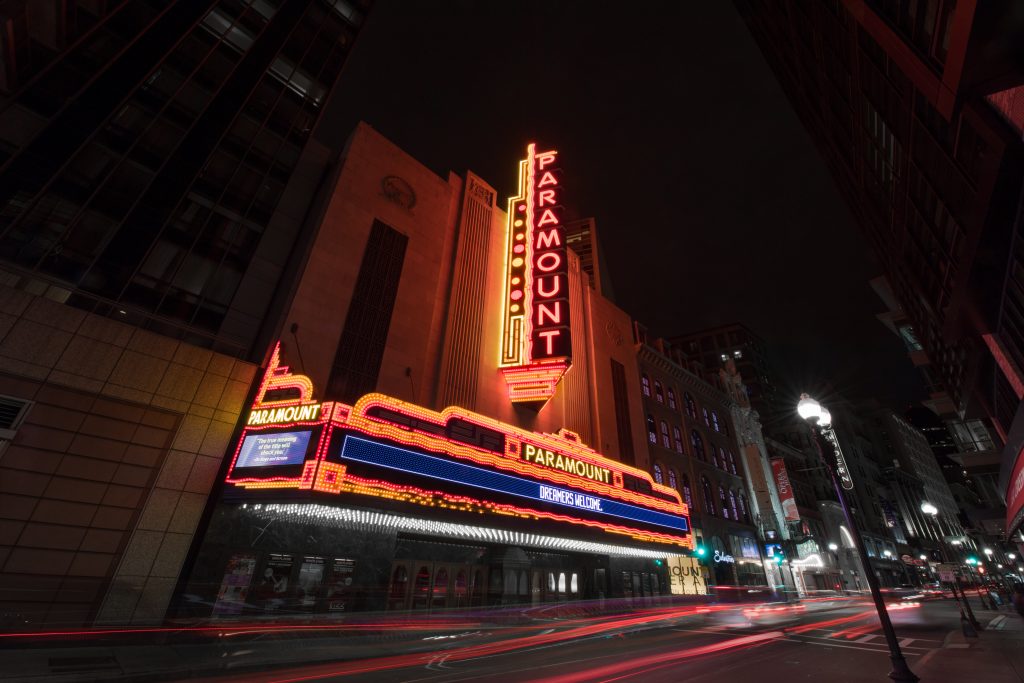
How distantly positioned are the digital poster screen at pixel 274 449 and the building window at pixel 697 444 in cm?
3481

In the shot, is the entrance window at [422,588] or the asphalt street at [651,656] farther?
the entrance window at [422,588]

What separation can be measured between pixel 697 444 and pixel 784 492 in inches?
453

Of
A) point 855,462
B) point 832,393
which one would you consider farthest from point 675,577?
point 832,393

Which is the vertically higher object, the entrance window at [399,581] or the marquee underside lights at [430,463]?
the marquee underside lights at [430,463]

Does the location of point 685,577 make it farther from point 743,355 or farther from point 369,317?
point 743,355

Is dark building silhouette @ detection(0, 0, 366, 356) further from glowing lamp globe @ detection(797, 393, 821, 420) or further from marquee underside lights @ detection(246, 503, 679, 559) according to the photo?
glowing lamp globe @ detection(797, 393, 821, 420)

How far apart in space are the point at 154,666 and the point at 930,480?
117112 millimetres

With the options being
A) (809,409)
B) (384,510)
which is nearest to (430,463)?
(384,510)

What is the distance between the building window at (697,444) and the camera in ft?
130

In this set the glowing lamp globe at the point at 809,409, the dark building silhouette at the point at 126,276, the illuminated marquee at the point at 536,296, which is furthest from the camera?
the illuminated marquee at the point at 536,296

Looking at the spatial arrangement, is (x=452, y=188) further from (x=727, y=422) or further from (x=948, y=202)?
(x=727, y=422)

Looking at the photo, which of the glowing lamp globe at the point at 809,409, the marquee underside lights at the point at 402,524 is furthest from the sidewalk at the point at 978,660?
the marquee underside lights at the point at 402,524

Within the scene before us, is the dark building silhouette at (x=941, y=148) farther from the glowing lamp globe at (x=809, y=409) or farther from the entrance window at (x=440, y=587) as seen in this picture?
the entrance window at (x=440, y=587)

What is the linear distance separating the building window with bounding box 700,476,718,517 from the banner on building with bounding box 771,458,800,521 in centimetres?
1070
